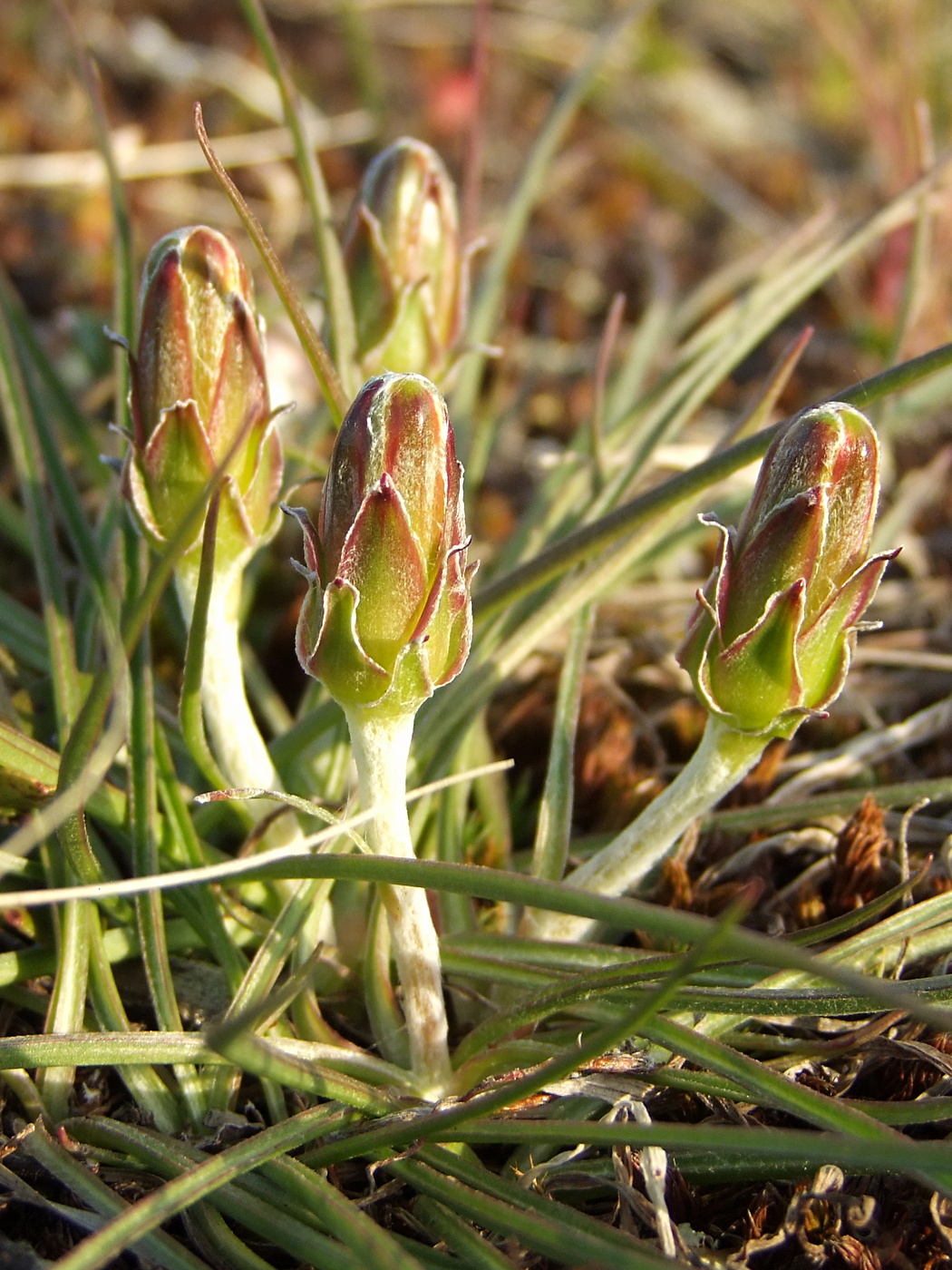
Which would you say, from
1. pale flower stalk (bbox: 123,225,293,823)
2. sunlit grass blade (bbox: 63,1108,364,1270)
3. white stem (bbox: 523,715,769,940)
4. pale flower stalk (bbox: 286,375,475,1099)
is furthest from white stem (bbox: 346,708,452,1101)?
pale flower stalk (bbox: 123,225,293,823)

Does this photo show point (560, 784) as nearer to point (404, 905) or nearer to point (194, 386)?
point (404, 905)

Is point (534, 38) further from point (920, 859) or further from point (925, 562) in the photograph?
point (920, 859)

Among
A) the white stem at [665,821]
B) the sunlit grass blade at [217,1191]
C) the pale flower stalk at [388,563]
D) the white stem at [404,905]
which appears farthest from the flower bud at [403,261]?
the sunlit grass blade at [217,1191]

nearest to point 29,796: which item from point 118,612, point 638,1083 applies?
point 118,612

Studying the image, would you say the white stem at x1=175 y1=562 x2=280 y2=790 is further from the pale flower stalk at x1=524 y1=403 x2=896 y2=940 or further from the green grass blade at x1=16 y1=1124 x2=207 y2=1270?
the pale flower stalk at x1=524 y1=403 x2=896 y2=940

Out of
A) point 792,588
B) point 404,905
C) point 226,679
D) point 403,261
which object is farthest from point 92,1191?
point 403,261
